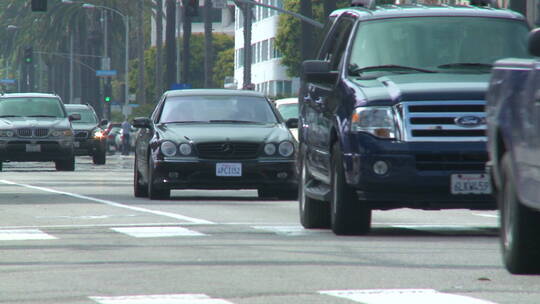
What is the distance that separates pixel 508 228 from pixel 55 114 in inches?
1065

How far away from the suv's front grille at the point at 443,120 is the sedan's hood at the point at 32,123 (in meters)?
22.7

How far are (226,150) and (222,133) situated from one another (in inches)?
10.7

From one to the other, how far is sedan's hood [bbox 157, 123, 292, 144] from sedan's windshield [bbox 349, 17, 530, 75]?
6.19 metres

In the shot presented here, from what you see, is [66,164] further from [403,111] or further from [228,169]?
[403,111]

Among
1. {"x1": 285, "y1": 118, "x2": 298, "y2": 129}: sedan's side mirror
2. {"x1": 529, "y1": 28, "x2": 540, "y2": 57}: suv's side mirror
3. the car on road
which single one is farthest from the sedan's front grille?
{"x1": 529, "y1": 28, "x2": 540, "y2": 57}: suv's side mirror

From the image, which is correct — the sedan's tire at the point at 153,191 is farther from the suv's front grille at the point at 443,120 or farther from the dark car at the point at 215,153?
the suv's front grille at the point at 443,120

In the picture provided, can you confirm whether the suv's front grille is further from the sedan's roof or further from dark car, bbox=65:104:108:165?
dark car, bbox=65:104:108:165

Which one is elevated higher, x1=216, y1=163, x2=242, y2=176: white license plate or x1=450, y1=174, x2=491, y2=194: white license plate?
x1=450, y1=174, x2=491, y2=194: white license plate

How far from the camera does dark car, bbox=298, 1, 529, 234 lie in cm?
1347

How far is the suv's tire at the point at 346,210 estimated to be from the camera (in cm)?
1379

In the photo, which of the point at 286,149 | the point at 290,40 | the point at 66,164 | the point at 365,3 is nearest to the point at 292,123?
the point at 286,149

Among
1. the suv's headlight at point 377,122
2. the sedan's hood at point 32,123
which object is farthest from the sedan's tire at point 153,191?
the sedan's hood at point 32,123

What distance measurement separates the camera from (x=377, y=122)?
13.5m

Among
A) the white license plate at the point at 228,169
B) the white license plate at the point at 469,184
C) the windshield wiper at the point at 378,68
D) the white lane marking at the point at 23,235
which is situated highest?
the windshield wiper at the point at 378,68
